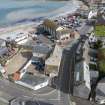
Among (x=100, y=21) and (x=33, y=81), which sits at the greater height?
(x=100, y=21)

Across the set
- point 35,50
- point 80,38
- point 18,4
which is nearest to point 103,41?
point 80,38

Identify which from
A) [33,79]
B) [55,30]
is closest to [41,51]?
[33,79]

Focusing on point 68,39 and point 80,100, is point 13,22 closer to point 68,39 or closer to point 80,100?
point 68,39

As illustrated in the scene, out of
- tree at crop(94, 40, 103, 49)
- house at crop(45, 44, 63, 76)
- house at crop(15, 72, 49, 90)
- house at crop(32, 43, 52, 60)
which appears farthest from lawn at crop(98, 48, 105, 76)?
house at crop(32, 43, 52, 60)

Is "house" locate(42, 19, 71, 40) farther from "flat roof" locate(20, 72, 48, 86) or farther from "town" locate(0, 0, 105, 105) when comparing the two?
"flat roof" locate(20, 72, 48, 86)

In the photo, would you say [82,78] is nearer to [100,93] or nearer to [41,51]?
[100,93]
